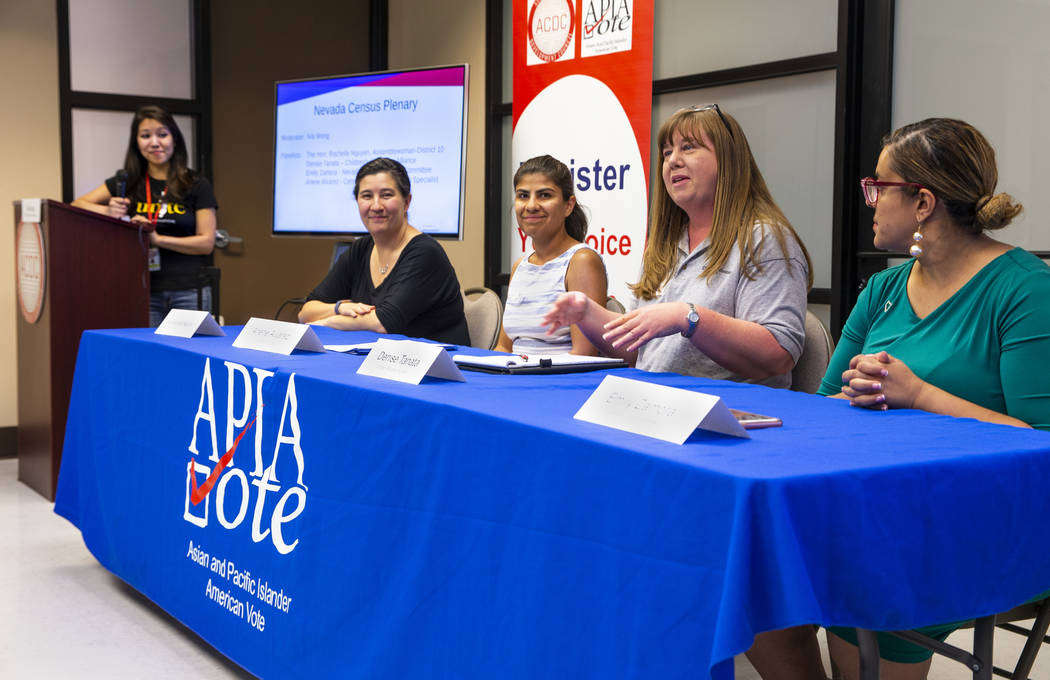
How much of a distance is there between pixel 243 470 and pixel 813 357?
3.88 ft

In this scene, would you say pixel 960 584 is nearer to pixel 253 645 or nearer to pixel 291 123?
pixel 253 645

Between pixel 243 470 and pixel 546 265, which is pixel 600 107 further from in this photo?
pixel 243 470

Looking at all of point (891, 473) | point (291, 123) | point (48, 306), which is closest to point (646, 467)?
point (891, 473)

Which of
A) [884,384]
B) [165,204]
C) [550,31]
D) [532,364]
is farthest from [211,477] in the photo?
[550,31]

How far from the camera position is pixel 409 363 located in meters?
1.79

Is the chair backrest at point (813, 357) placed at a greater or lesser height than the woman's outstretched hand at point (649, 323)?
lesser

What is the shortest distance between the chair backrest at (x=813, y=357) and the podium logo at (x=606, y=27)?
2.31 metres

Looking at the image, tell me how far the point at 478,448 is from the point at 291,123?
3733 mm

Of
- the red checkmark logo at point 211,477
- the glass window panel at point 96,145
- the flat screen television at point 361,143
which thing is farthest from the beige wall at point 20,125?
the red checkmark logo at point 211,477

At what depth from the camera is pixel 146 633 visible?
246 centimetres

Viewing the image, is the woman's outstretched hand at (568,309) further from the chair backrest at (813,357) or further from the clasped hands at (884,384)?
the clasped hands at (884,384)

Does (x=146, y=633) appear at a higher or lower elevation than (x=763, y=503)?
lower

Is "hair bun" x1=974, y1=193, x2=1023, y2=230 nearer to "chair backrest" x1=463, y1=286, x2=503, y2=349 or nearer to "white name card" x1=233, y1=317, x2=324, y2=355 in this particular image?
"white name card" x1=233, y1=317, x2=324, y2=355

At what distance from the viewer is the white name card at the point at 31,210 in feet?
12.5
